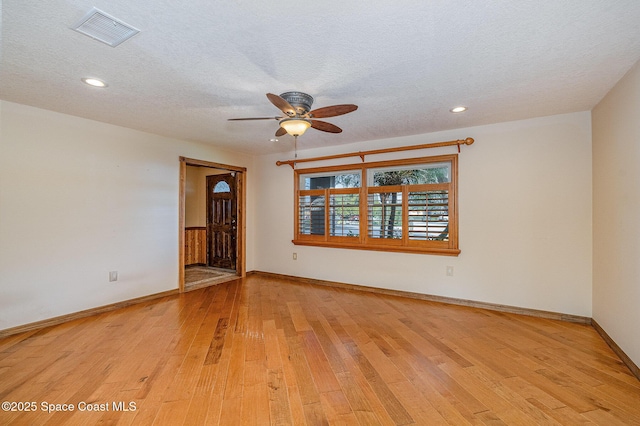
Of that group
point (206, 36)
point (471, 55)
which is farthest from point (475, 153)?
point (206, 36)

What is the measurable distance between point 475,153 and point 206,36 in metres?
3.46

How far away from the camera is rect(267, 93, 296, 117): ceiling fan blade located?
7.18 feet

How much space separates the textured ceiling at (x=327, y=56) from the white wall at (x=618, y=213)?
24 cm

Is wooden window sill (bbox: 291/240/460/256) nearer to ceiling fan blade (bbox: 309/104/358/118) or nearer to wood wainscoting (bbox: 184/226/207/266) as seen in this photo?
ceiling fan blade (bbox: 309/104/358/118)

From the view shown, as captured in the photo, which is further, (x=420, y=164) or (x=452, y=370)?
(x=420, y=164)

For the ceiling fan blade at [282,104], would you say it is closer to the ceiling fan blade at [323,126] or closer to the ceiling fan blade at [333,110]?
the ceiling fan blade at [333,110]

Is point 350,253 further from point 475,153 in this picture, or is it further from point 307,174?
point 475,153

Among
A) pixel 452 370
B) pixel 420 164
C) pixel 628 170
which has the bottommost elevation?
pixel 452 370

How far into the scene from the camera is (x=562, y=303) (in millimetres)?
3361

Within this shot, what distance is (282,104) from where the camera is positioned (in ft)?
7.58

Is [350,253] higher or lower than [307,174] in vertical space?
lower

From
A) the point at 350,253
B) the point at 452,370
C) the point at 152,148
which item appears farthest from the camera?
the point at 350,253

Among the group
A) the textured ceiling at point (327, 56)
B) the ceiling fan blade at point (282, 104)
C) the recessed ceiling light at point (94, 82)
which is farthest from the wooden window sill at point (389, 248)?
the recessed ceiling light at point (94, 82)

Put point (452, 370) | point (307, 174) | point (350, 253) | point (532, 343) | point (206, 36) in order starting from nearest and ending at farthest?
point (206, 36) < point (452, 370) < point (532, 343) < point (350, 253) < point (307, 174)
